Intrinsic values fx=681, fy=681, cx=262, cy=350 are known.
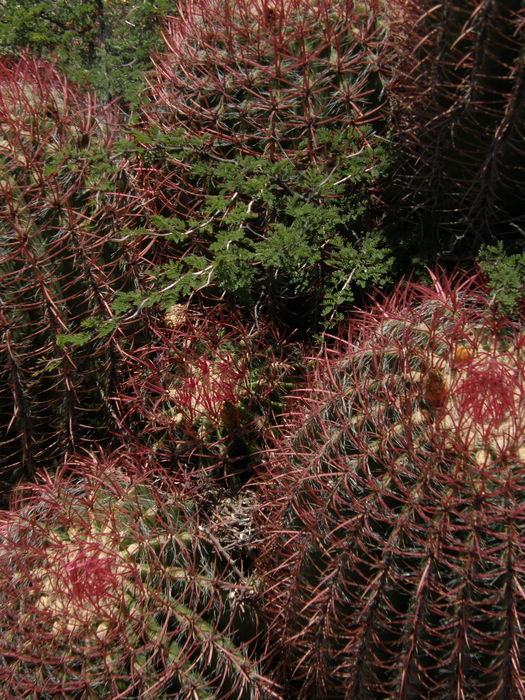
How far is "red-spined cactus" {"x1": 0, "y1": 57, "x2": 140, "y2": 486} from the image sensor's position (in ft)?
7.11

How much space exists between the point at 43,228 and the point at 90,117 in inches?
18.7

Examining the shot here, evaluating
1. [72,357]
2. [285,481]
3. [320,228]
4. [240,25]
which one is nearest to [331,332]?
[320,228]

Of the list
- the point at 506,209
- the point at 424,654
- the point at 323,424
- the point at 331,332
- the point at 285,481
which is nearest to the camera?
the point at 424,654

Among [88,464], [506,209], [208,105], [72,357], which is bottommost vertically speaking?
[88,464]

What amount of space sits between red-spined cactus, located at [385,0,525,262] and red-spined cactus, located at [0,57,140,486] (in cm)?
99

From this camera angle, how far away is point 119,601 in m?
1.73

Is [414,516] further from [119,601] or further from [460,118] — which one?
[460,118]

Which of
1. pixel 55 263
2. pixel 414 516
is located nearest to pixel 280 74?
pixel 55 263

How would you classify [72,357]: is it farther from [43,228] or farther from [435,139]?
[435,139]

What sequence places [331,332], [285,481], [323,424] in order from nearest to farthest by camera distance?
[323,424] < [285,481] < [331,332]

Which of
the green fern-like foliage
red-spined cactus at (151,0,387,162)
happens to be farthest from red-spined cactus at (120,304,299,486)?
red-spined cactus at (151,0,387,162)

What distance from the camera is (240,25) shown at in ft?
7.82

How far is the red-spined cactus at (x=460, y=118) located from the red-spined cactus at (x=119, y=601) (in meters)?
1.21

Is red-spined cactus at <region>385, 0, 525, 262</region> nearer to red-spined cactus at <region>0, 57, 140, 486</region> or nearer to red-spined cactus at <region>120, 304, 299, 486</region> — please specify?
red-spined cactus at <region>120, 304, 299, 486</region>
